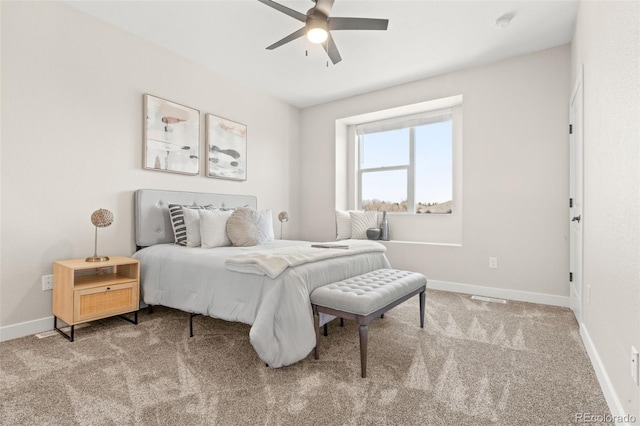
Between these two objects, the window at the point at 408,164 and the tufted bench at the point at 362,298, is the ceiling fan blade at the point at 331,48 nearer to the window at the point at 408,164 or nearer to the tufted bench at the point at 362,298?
the tufted bench at the point at 362,298

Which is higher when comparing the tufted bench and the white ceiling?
the white ceiling

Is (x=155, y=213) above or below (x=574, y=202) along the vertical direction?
below

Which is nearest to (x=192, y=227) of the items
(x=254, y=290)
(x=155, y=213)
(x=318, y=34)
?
(x=155, y=213)

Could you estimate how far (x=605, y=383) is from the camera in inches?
64.2

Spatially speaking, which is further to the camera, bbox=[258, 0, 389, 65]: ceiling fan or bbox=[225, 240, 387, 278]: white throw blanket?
bbox=[258, 0, 389, 65]: ceiling fan

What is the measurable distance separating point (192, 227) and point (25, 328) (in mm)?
1413

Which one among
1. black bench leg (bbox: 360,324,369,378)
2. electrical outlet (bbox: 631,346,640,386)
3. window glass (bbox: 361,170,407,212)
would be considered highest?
window glass (bbox: 361,170,407,212)

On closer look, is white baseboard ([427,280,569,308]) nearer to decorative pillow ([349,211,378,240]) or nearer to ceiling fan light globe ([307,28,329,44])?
decorative pillow ([349,211,378,240])

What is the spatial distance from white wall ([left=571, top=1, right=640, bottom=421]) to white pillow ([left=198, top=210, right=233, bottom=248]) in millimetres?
2825

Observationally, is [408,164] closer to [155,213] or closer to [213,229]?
[213,229]

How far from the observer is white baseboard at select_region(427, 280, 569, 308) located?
3297mm

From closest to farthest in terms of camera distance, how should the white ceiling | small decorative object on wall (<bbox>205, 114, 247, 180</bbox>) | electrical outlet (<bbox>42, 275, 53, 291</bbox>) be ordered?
electrical outlet (<bbox>42, 275, 53, 291</bbox>) → the white ceiling → small decorative object on wall (<bbox>205, 114, 247, 180</bbox>)

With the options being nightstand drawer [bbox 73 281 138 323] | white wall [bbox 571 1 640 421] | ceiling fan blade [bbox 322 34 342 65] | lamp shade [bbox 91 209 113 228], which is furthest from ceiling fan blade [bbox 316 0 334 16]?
nightstand drawer [bbox 73 281 138 323]

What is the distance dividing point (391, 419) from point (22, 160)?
3.07 meters
